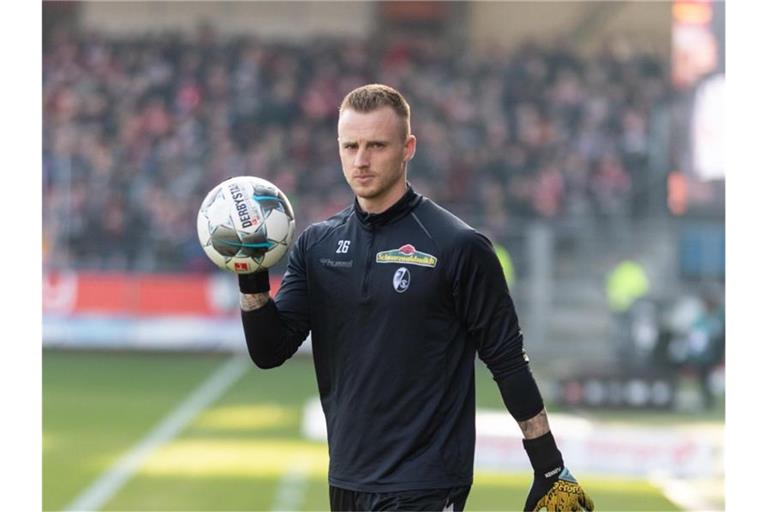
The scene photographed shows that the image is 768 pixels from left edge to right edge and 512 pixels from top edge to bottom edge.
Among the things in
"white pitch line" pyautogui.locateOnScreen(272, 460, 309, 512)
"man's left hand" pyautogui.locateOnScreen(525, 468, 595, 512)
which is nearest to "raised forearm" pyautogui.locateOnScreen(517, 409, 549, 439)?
"man's left hand" pyautogui.locateOnScreen(525, 468, 595, 512)

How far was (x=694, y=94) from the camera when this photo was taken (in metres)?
18.7

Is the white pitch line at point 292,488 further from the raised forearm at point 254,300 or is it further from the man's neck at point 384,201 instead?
the man's neck at point 384,201

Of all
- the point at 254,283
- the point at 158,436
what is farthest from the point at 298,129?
the point at 254,283

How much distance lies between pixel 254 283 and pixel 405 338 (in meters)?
0.63

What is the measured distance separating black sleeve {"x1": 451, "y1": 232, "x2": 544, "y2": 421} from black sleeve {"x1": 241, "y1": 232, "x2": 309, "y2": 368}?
671 millimetres

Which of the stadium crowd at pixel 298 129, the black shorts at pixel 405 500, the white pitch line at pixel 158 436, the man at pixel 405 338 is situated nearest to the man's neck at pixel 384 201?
the man at pixel 405 338

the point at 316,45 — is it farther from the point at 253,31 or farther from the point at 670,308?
the point at 670,308

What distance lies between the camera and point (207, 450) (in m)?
11.9

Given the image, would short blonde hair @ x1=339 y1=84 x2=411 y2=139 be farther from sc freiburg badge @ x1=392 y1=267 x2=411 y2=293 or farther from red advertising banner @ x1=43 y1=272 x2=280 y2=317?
red advertising banner @ x1=43 y1=272 x2=280 y2=317

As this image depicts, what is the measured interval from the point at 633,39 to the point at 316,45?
26.6ft

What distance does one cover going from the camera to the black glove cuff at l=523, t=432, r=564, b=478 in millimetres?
4645

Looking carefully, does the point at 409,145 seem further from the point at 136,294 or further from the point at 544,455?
the point at 136,294

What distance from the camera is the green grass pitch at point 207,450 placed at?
983cm
